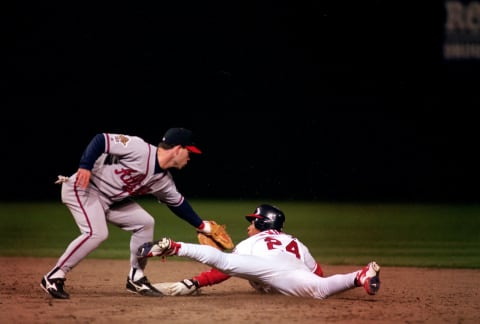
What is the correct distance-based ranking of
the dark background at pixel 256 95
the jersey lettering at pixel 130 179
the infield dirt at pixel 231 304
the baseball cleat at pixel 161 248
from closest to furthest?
the infield dirt at pixel 231 304, the baseball cleat at pixel 161 248, the jersey lettering at pixel 130 179, the dark background at pixel 256 95

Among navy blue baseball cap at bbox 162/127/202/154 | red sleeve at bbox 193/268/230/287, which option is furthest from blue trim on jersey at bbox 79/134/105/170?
red sleeve at bbox 193/268/230/287

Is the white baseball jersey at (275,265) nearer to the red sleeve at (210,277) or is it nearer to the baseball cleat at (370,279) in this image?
the baseball cleat at (370,279)

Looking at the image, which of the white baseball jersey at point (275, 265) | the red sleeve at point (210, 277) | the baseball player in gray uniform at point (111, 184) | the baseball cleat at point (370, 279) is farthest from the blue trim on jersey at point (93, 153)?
the baseball cleat at point (370, 279)

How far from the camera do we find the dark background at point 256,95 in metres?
21.3

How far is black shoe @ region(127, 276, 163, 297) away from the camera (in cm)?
612

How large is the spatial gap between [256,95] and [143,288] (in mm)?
17001

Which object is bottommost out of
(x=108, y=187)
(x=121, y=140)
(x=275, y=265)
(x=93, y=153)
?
(x=275, y=265)

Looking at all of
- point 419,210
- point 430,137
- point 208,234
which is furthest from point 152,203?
point 208,234

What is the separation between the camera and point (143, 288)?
615 centimetres

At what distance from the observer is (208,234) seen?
6238 millimetres

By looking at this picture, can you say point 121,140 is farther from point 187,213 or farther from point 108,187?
point 187,213

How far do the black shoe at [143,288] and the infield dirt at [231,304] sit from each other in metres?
0.12

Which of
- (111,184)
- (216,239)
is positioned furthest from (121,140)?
(216,239)

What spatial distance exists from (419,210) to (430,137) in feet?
19.1
